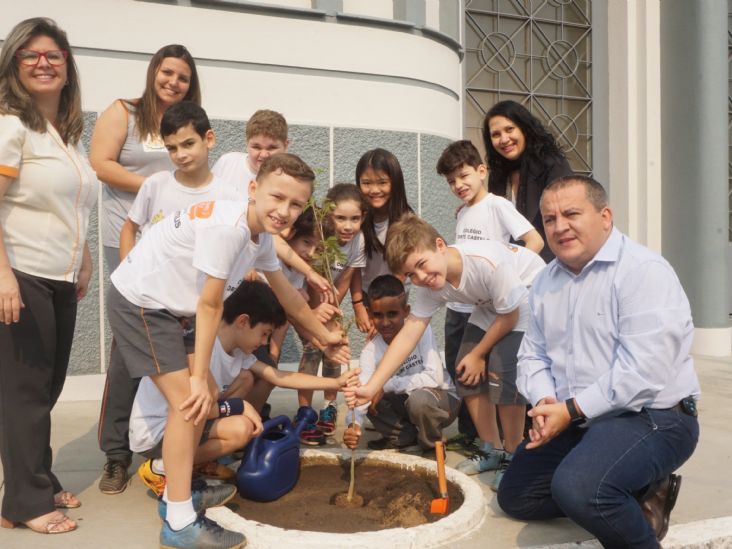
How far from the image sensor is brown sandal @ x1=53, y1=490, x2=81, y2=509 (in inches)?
135

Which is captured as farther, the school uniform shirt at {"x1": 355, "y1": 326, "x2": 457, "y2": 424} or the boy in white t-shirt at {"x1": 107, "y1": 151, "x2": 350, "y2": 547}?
the school uniform shirt at {"x1": 355, "y1": 326, "x2": 457, "y2": 424}

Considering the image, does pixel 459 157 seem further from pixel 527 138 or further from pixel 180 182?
pixel 180 182

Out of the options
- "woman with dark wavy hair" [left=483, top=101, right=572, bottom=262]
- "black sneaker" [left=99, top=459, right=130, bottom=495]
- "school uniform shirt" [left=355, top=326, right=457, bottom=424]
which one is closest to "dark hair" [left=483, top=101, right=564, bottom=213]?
"woman with dark wavy hair" [left=483, top=101, right=572, bottom=262]

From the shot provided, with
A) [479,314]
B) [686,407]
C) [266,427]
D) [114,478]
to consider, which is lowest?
[114,478]

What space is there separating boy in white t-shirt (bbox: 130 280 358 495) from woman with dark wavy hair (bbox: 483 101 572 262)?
1.62m

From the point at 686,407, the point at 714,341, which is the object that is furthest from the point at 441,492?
the point at 714,341

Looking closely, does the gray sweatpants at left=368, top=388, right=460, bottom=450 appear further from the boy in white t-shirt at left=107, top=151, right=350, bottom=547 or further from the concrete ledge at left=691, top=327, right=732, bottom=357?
the concrete ledge at left=691, top=327, right=732, bottom=357

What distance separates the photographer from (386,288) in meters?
4.35

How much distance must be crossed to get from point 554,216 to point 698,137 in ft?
18.4

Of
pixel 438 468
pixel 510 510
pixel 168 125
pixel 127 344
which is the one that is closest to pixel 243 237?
pixel 127 344

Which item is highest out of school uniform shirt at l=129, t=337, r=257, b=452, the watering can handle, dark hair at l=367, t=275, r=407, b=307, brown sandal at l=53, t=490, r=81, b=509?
dark hair at l=367, t=275, r=407, b=307

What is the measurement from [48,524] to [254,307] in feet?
4.18

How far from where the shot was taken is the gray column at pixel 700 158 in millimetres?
7762

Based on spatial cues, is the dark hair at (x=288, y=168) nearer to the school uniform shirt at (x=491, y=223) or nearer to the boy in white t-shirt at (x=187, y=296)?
the boy in white t-shirt at (x=187, y=296)
